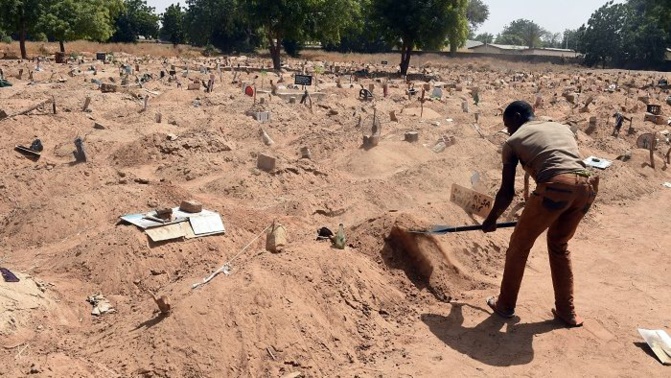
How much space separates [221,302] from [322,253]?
1170 millimetres

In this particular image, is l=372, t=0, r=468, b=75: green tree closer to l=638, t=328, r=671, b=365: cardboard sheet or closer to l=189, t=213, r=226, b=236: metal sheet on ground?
l=189, t=213, r=226, b=236: metal sheet on ground

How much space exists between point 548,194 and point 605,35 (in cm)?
4968

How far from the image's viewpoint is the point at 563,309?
5121 mm

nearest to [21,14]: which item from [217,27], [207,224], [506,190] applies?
[217,27]

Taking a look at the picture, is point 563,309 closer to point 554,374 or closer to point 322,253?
point 554,374

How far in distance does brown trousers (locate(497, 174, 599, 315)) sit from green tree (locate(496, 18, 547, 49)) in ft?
283

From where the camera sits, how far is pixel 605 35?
4791 cm

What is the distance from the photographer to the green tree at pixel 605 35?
4741 centimetres

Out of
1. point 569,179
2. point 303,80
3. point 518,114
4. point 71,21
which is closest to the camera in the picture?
point 569,179

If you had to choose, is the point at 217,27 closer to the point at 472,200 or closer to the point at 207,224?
the point at 207,224

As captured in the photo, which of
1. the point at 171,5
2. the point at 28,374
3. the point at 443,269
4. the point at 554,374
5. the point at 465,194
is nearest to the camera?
the point at 28,374

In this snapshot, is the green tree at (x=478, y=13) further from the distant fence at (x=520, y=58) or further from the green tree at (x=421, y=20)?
the green tree at (x=421, y=20)

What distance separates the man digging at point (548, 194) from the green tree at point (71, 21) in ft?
110

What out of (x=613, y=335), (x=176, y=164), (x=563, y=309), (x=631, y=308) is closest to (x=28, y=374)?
(x=563, y=309)
